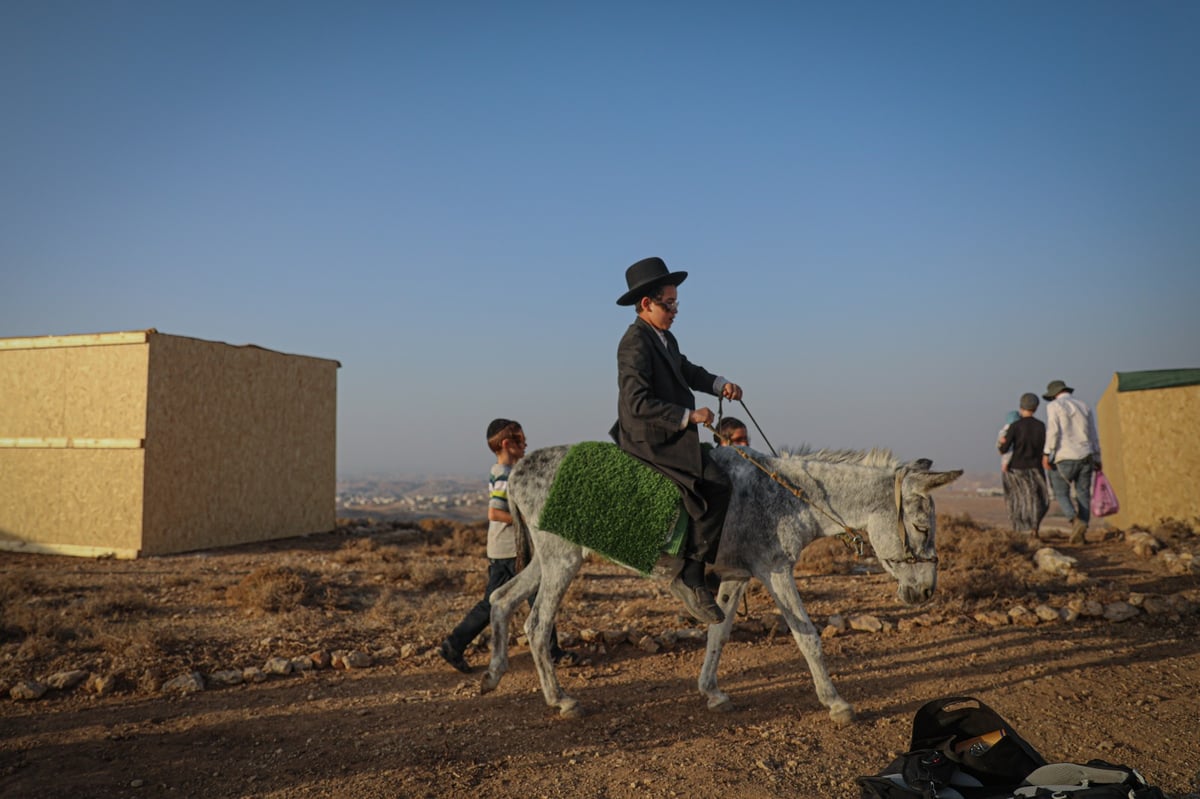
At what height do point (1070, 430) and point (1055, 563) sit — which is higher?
point (1070, 430)

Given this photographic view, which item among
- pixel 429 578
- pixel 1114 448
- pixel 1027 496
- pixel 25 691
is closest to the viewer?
pixel 25 691

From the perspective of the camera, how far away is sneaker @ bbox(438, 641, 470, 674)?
6.53m

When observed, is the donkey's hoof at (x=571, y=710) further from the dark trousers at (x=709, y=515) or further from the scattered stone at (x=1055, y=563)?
the scattered stone at (x=1055, y=563)

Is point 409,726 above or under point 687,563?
under

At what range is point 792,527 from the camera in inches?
212

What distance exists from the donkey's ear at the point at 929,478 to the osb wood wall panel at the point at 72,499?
42.0ft

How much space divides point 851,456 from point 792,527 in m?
0.76

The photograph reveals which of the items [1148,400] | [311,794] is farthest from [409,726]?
[1148,400]

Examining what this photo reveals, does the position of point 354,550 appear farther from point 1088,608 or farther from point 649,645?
point 1088,608

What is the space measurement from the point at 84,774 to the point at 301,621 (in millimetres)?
3818

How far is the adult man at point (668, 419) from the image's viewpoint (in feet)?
17.0

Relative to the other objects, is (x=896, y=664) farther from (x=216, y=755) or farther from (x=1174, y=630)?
(x=216, y=755)

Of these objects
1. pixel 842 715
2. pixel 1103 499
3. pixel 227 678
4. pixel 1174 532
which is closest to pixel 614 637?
pixel 842 715

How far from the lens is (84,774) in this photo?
457 cm
